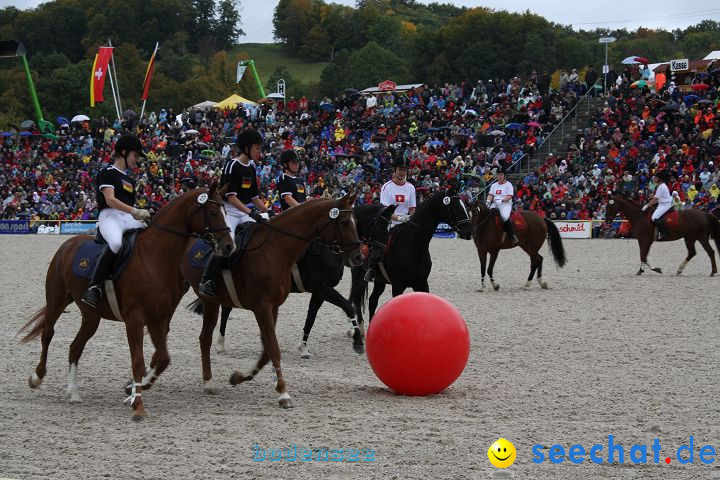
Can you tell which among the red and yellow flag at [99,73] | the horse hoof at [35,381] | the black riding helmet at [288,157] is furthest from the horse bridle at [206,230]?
the red and yellow flag at [99,73]

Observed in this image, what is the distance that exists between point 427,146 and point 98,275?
34.0m

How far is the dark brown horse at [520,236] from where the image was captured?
19.3 meters

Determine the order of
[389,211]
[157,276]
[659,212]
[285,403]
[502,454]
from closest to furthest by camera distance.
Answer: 1. [502,454]
2. [157,276]
3. [285,403]
4. [389,211]
5. [659,212]

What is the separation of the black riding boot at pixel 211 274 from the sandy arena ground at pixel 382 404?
1096 mm

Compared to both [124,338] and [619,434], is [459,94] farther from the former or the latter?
[619,434]

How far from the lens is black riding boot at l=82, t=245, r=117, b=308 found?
8.32m

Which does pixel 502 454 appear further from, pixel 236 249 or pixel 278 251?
Answer: pixel 236 249

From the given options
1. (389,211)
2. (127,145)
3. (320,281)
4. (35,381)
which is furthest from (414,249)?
(35,381)

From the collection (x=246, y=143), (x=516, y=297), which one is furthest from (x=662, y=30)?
(x=246, y=143)

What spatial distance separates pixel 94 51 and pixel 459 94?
73005mm

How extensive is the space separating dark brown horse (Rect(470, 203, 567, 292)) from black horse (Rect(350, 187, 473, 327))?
635cm

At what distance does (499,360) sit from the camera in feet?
35.7

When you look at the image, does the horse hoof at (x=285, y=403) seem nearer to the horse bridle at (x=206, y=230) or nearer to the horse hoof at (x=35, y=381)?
the horse bridle at (x=206, y=230)

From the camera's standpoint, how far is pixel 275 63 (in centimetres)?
12650
